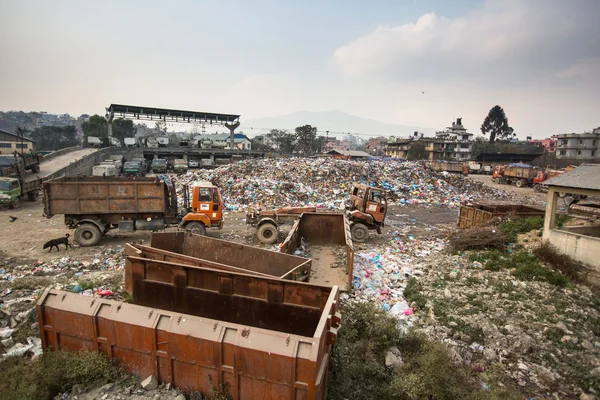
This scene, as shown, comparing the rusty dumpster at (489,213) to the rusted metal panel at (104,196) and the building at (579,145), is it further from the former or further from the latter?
the building at (579,145)

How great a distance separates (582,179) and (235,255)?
25.9ft

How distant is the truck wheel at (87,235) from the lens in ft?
31.9

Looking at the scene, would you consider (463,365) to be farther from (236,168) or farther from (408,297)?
(236,168)

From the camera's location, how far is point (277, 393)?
3.07 meters

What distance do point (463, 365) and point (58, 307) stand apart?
5157 millimetres

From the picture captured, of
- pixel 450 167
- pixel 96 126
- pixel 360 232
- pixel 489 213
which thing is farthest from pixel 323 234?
pixel 96 126

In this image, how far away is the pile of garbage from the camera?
1802 centimetres

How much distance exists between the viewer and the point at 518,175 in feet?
100

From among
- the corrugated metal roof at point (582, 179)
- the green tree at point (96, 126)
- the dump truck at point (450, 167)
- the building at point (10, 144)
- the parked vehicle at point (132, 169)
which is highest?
the green tree at point (96, 126)

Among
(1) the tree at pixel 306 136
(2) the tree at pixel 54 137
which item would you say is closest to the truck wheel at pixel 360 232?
(1) the tree at pixel 306 136

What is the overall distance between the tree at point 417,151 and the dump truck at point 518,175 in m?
26.4

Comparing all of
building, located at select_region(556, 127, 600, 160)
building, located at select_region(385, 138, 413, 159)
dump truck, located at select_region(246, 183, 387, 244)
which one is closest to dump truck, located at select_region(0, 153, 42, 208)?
dump truck, located at select_region(246, 183, 387, 244)

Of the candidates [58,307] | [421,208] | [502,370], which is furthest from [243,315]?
[421,208]

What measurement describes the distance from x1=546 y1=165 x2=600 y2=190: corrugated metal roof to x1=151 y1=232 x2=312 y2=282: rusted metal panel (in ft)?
21.3
